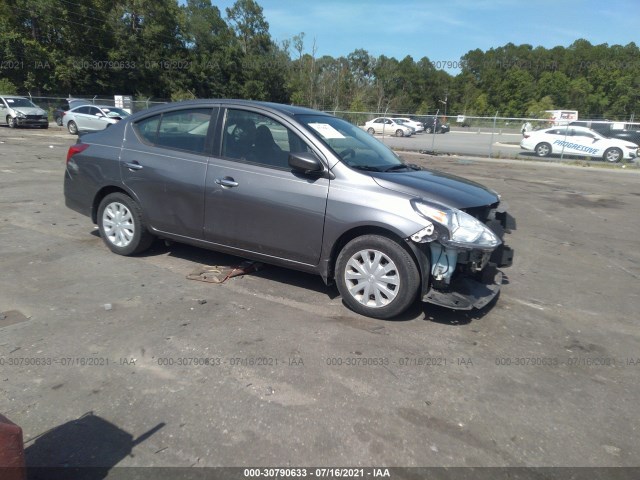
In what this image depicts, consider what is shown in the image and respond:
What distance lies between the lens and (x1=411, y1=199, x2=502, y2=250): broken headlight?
4.13m

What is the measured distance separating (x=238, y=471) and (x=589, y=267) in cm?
538

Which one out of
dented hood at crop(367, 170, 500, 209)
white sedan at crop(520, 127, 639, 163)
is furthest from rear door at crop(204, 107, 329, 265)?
white sedan at crop(520, 127, 639, 163)

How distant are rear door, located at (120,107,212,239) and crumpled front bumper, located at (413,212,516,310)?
2284mm

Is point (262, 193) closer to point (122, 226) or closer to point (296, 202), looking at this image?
Result: point (296, 202)

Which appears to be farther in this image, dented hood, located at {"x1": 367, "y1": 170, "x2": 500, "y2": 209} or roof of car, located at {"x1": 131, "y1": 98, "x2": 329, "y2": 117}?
roof of car, located at {"x1": 131, "y1": 98, "x2": 329, "y2": 117}

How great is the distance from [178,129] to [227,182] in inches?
38.7

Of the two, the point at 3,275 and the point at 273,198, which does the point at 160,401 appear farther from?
the point at 3,275

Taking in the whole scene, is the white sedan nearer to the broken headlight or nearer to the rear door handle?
the broken headlight

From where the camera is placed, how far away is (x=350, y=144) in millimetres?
5043

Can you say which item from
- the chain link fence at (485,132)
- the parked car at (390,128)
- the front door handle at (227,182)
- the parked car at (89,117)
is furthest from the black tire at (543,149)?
the front door handle at (227,182)

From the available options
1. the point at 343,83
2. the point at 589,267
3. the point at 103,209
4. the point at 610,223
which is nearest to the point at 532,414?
the point at 589,267

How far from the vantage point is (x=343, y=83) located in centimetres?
6281

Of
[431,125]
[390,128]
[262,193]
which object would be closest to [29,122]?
[390,128]

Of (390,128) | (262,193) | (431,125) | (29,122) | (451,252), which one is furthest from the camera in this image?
(390,128)
